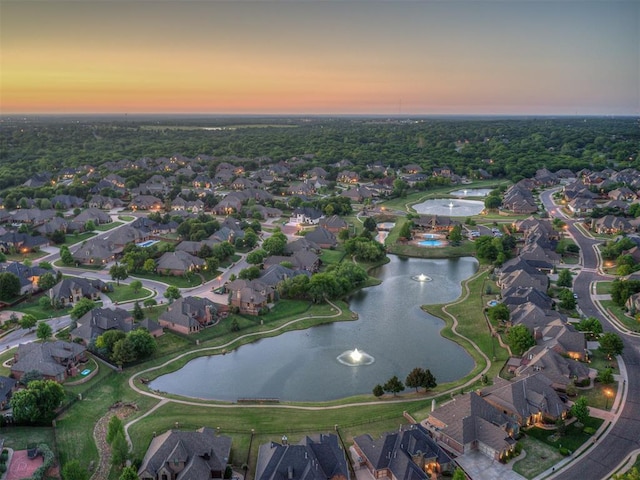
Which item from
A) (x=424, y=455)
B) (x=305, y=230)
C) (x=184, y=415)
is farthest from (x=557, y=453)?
(x=305, y=230)

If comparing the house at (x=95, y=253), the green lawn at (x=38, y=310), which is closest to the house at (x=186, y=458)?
the green lawn at (x=38, y=310)

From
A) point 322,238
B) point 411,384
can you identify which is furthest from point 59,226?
point 411,384

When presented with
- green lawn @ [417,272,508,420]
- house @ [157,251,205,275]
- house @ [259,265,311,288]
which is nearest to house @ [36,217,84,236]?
house @ [157,251,205,275]

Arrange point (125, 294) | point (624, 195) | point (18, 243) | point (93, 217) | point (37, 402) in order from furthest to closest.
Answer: point (624, 195), point (93, 217), point (18, 243), point (125, 294), point (37, 402)

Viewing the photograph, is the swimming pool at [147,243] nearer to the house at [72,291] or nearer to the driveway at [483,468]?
the house at [72,291]

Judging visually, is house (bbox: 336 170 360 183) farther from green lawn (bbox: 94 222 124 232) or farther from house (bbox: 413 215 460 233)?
green lawn (bbox: 94 222 124 232)

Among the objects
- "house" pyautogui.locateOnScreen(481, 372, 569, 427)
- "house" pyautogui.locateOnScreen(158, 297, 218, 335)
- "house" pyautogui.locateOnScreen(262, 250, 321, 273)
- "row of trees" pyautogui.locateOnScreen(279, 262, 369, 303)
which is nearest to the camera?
"house" pyautogui.locateOnScreen(481, 372, 569, 427)

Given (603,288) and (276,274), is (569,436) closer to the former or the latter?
(603,288)
